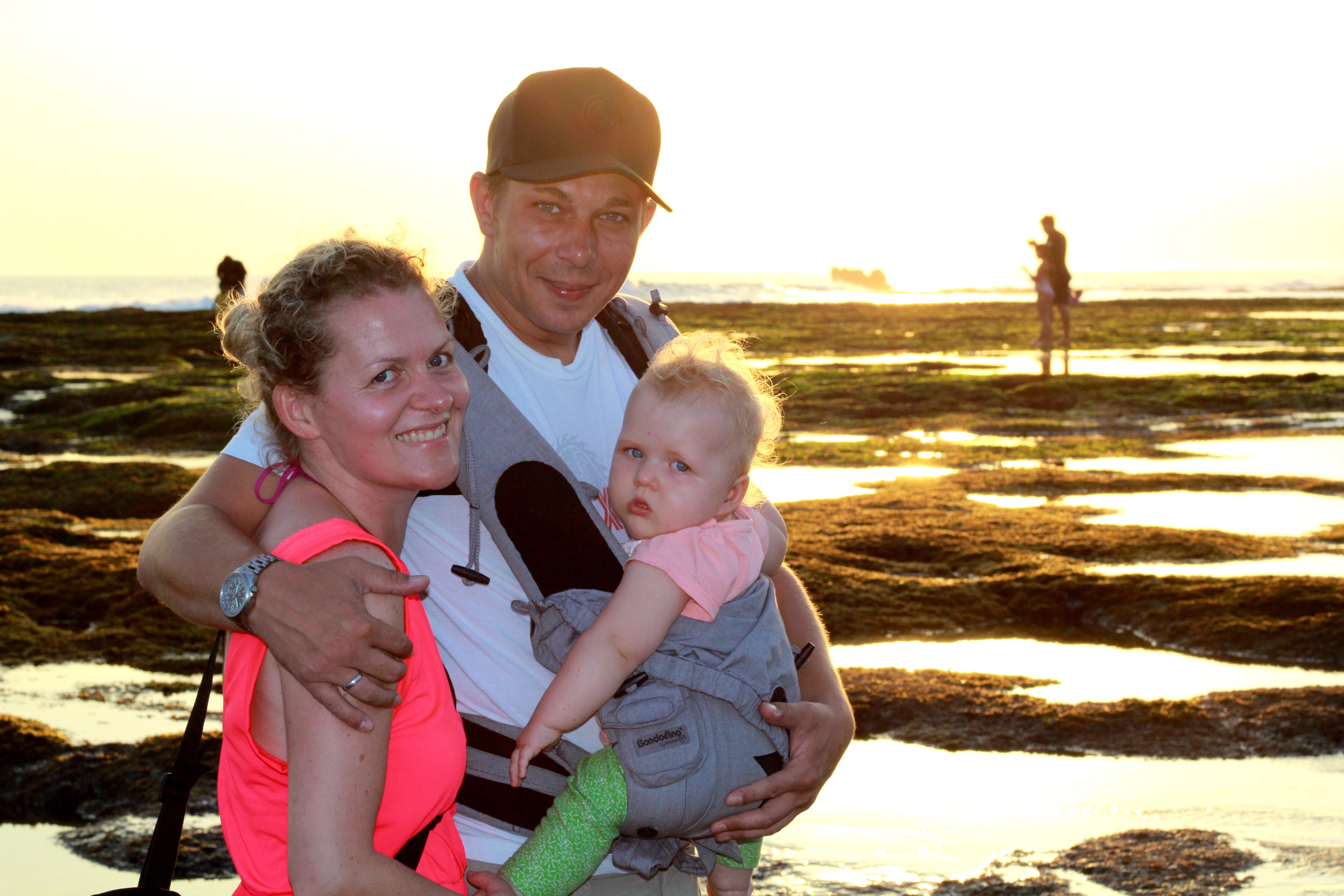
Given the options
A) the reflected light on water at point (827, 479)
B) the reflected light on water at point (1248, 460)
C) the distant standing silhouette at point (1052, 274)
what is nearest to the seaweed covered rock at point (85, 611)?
the reflected light on water at point (827, 479)

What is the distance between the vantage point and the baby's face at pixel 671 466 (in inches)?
111

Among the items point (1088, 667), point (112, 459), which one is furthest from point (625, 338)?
point (112, 459)

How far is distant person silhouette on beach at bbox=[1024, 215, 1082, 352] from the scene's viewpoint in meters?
22.5

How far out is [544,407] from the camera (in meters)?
2.96

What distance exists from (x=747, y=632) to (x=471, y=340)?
0.98 m

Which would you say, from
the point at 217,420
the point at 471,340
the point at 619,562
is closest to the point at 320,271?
the point at 471,340

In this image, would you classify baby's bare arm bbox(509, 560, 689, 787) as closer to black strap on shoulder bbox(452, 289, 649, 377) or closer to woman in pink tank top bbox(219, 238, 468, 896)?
woman in pink tank top bbox(219, 238, 468, 896)

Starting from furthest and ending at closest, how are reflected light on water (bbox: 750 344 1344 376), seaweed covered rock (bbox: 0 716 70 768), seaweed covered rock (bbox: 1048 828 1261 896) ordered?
reflected light on water (bbox: 750 344 1344 376) < seaweed covered rock (bbox: 0 716 70 768) < seaweed covered rock (bbox: 1048 828 1261 896)

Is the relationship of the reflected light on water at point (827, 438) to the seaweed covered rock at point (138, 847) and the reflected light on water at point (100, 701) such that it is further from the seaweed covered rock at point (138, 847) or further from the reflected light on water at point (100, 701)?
the seaweed covered rock at point (138, 847)

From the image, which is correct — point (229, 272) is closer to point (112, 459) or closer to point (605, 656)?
point (112, 459)

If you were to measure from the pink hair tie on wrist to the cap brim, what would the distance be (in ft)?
3.37

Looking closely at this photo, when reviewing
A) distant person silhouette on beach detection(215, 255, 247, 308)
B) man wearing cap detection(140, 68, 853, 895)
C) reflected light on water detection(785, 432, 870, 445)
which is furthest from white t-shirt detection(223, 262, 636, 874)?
distant person silhouette on beach detection(215, 255, 247, 308)

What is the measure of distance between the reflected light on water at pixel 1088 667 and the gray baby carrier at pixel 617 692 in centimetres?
361

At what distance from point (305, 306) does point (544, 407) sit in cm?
91
